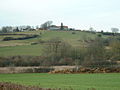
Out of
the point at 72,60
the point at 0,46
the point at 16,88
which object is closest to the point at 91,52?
the point at 72,60

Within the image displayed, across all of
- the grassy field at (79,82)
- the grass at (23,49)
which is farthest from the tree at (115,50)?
the grassy field at (79,82)

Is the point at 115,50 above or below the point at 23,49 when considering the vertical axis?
above

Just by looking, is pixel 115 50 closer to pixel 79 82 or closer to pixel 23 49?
pixel 23 49

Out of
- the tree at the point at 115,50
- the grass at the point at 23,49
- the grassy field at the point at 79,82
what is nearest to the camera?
the grassy field at the point at 79,82

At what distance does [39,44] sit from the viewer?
91.3m

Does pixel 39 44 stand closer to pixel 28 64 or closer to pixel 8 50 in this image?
pixel 8 50

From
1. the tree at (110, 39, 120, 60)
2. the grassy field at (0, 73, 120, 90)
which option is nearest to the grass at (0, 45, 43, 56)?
the tree at (110, 39, 120, 60)

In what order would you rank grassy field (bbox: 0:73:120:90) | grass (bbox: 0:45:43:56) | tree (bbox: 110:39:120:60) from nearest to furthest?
grassy field (bbox: 0:73:120:90), tree (bbox: 110:39:120:60), grass (bbox: 0:45:43:56)

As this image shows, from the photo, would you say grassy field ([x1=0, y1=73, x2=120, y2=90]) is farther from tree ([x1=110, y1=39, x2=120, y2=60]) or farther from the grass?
the grass

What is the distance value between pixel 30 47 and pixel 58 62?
1021 inches

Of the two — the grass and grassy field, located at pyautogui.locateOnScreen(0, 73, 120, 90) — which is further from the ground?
grassy field, located at pyautogui.locateOnScreen(0, 73, 120, 90)

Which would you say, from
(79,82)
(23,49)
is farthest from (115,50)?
(79,82)

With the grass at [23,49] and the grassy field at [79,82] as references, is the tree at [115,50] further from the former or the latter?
the grassy field at [79,82]

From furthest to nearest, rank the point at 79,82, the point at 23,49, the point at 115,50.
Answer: the point at 23,49, the point at 115,50, the point at 79,82
